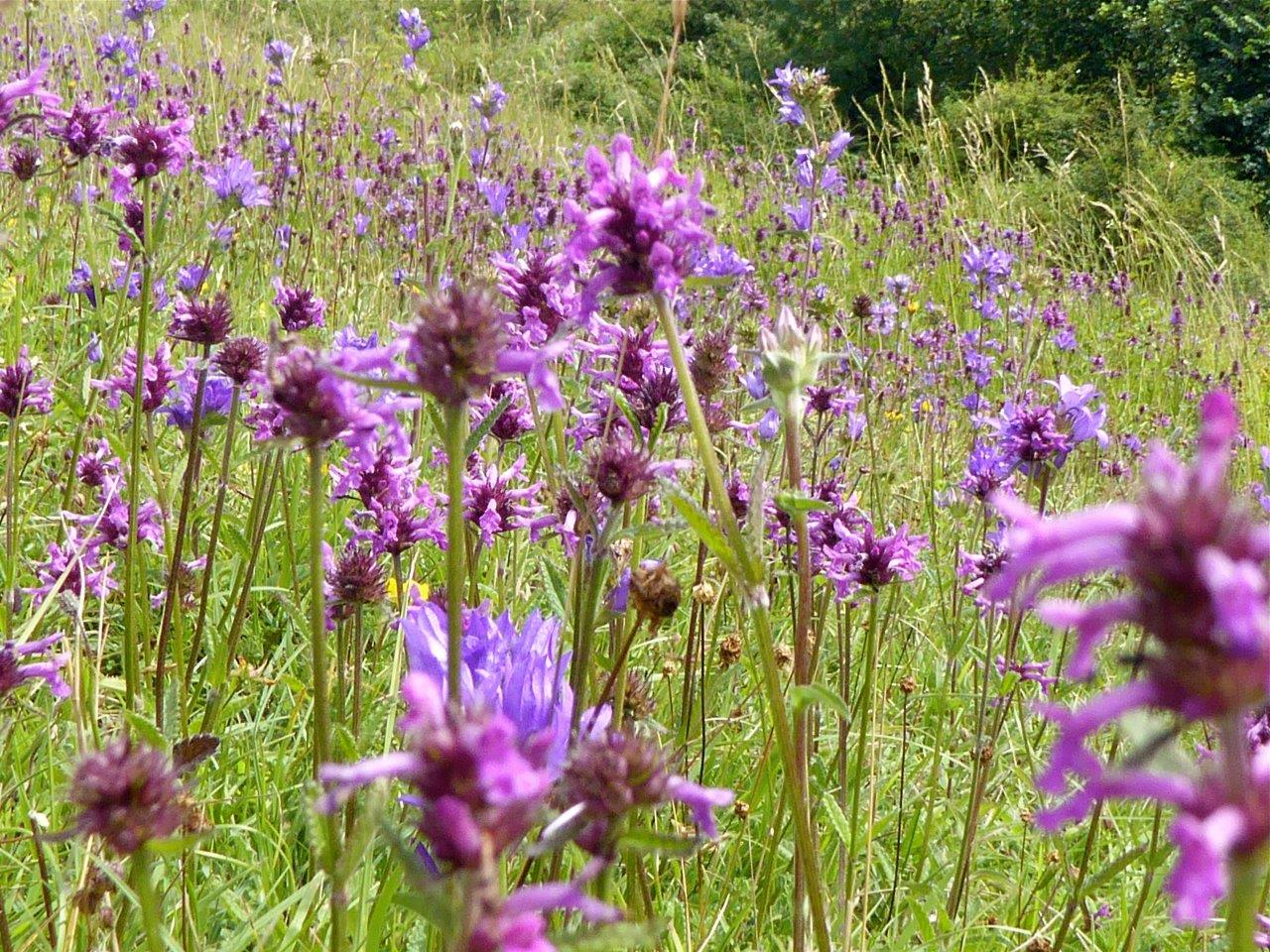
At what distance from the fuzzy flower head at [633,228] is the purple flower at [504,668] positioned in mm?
294

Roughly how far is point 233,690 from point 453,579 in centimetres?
133

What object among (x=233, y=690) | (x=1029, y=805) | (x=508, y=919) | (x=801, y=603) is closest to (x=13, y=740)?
(x=233, y=690)

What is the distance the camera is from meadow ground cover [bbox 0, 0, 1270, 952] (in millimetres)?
388

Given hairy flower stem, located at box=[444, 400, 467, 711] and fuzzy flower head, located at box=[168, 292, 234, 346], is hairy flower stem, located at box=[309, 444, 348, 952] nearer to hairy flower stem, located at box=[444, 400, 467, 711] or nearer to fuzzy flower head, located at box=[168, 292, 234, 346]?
hairy flower stem, located at box=[444, 400, 467, 711]

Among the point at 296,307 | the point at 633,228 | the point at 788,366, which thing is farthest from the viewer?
the point at 296,307

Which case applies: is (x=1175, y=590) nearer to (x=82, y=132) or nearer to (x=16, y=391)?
(x=16, y=391)

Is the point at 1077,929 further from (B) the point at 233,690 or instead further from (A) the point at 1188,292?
(A) the point at 1188,292

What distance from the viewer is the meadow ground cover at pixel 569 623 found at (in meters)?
0.39

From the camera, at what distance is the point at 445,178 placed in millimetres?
4988

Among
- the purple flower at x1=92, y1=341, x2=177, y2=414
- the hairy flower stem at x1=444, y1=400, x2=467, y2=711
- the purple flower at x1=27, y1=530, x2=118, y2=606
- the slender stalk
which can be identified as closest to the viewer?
the hairy flower stem at x1=444, y1=400, x2=467, y2=711

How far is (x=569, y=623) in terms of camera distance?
138cm

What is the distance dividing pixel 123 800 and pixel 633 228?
0.52m

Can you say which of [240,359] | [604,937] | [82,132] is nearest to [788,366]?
[604,937]

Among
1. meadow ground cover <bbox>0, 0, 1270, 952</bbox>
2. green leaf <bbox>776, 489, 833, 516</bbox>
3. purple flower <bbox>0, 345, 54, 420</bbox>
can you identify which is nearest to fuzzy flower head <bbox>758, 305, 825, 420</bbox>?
meadow ground cover <bbox>0, 0, 1270, 952</bbox>
